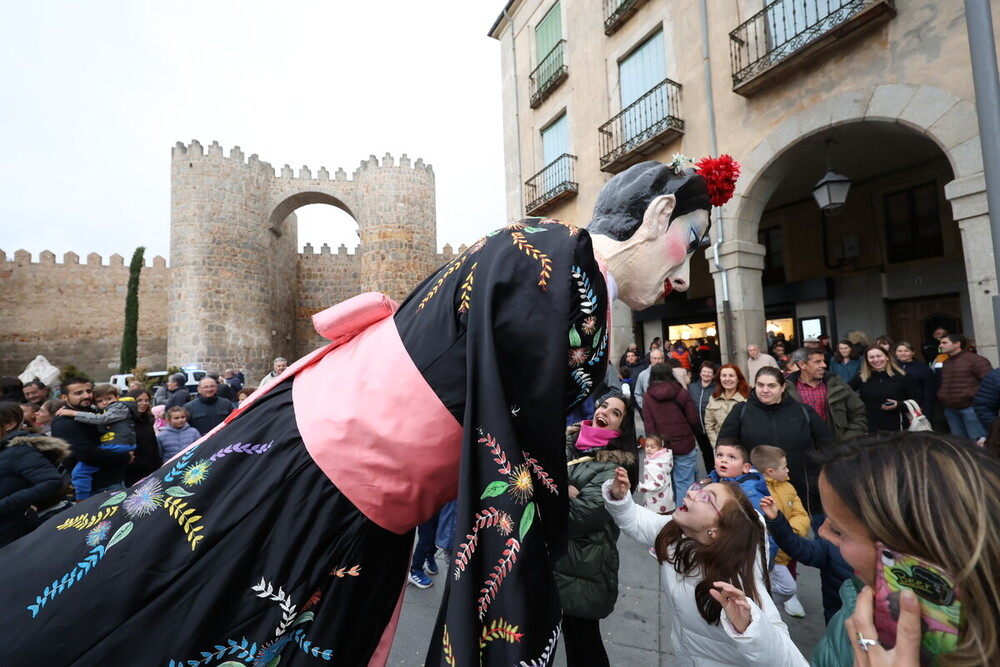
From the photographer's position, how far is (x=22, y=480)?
3.04 metres

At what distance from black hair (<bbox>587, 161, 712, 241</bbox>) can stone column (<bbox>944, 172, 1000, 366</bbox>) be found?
19.1 ft

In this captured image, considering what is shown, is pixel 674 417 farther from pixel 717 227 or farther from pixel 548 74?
pixel 548 74

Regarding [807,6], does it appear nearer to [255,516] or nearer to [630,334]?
[630,334]

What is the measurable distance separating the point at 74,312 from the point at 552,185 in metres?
25.5

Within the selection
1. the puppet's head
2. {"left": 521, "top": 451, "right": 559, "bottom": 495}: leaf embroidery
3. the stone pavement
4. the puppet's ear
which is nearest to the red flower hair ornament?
the puppet's head

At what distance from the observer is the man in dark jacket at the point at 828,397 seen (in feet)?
14.3

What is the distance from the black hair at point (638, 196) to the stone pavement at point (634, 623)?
2.58 meters

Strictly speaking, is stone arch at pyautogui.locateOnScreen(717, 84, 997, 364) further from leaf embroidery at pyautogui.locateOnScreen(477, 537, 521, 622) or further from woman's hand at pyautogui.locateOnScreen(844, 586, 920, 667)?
leaf embroidery at pyautogui.locateOnScreen(477, 537, 521, 622)

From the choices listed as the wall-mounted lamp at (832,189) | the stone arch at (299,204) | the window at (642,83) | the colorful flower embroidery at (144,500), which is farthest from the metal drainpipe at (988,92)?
the stone arch at (299,204)

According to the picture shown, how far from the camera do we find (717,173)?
5.15 feet

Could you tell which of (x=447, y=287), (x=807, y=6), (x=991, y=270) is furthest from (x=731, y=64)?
(x=447, y=287)

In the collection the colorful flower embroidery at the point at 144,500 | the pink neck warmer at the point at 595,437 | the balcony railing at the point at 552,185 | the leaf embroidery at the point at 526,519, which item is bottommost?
the pink neck warmer at the point at 595,437

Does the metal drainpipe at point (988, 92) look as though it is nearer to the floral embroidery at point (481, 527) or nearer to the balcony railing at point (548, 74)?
the floral embroidery at point (481, 527)

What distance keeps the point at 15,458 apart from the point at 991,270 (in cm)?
868
